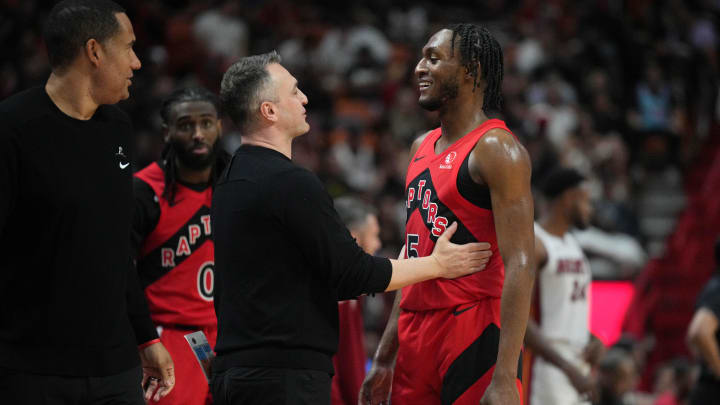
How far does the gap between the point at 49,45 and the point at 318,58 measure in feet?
35.1

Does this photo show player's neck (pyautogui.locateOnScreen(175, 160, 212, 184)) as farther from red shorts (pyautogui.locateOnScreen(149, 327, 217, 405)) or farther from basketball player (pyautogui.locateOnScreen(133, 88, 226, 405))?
red shorts (pyautogui.locateOnScreen(149, 327, 217, 405))

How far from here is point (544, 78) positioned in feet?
47.0

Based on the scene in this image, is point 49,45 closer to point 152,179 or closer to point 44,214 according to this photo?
point 44,214

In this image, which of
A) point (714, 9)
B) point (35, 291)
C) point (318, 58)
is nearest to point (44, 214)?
point (35, 291)

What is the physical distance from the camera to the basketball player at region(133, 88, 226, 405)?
15.0 feet

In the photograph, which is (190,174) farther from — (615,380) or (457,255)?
(615,380)

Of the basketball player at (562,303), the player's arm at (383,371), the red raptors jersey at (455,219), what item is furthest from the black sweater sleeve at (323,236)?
the basketball player at (562,303)

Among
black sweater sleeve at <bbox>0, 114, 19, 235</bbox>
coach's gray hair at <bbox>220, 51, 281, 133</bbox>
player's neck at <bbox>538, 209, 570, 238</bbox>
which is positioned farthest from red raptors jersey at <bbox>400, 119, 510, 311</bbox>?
player's neck at <bbox>538, 209, 570, 238</bbox>

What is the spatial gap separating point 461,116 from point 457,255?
2.03ft

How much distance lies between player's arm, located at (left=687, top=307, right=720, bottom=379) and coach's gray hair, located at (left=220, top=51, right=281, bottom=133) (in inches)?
157

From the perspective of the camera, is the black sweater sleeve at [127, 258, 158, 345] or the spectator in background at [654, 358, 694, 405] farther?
the spectator in background at [654, 358, 694, 405]

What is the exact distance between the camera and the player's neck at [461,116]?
3779 millimetres

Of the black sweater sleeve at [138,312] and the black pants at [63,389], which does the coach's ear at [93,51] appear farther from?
the black pants at [63,389]

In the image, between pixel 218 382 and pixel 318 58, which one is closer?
pixel 218 382
